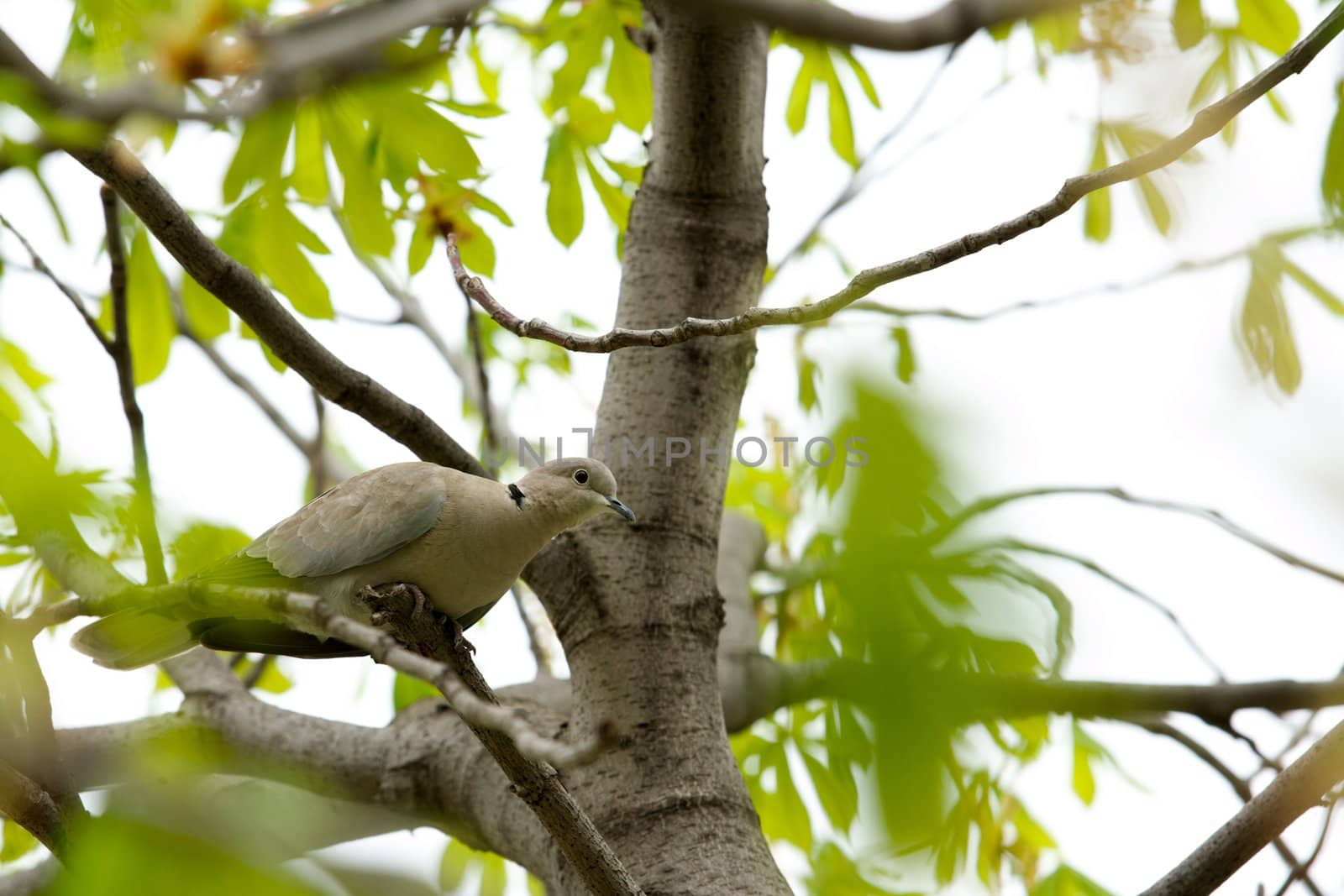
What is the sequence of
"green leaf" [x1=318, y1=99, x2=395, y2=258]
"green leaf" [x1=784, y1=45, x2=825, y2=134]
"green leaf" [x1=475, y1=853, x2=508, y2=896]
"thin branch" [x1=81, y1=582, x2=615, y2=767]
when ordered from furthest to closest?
"green leaf" [x1=475, y1=853, x2=508, y2=896] → "green leaf" [x1=784, y1=45, x2=825, y2=134] → "green leaf" [x1=318, y1=99, x2=395, y2=258] → "thin branch" [x1=81, y1=582, x2=615, y2=767]

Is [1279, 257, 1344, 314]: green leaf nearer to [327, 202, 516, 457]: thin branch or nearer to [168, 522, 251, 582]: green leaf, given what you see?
[168, 522, 251, 582]: green leaf

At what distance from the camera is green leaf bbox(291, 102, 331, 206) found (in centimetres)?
269

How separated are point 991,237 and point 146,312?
2.13m

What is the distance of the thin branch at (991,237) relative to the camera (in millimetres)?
1422

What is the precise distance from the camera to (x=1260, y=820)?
70.9 inches

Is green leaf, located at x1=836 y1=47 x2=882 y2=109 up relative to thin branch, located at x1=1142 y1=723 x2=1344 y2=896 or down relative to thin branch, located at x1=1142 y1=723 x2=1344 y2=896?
up

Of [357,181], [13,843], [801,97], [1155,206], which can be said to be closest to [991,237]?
[1155,206]

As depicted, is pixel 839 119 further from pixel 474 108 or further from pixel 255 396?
pixel 255 396

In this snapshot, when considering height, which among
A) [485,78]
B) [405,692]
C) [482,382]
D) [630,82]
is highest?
[485,78]

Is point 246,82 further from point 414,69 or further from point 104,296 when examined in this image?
point 104,296

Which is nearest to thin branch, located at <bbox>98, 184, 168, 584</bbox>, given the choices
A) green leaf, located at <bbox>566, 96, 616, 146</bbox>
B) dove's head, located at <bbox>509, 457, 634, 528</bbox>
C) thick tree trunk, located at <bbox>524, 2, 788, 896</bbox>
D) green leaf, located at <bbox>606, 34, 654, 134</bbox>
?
dove's head, located at <bbox>509, 457, 634, 528</bbox>

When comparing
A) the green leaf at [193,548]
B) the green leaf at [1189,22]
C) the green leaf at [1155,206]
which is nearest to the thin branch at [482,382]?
the green leaf at [193,548]

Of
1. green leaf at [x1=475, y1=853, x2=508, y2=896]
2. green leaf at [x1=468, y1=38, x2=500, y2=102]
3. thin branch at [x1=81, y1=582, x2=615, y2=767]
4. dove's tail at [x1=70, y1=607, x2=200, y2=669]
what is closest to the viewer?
thin branch at [x1=81, y1=582, x2=615, y2=767]

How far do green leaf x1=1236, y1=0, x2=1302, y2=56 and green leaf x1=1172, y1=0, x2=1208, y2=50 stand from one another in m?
0.51
